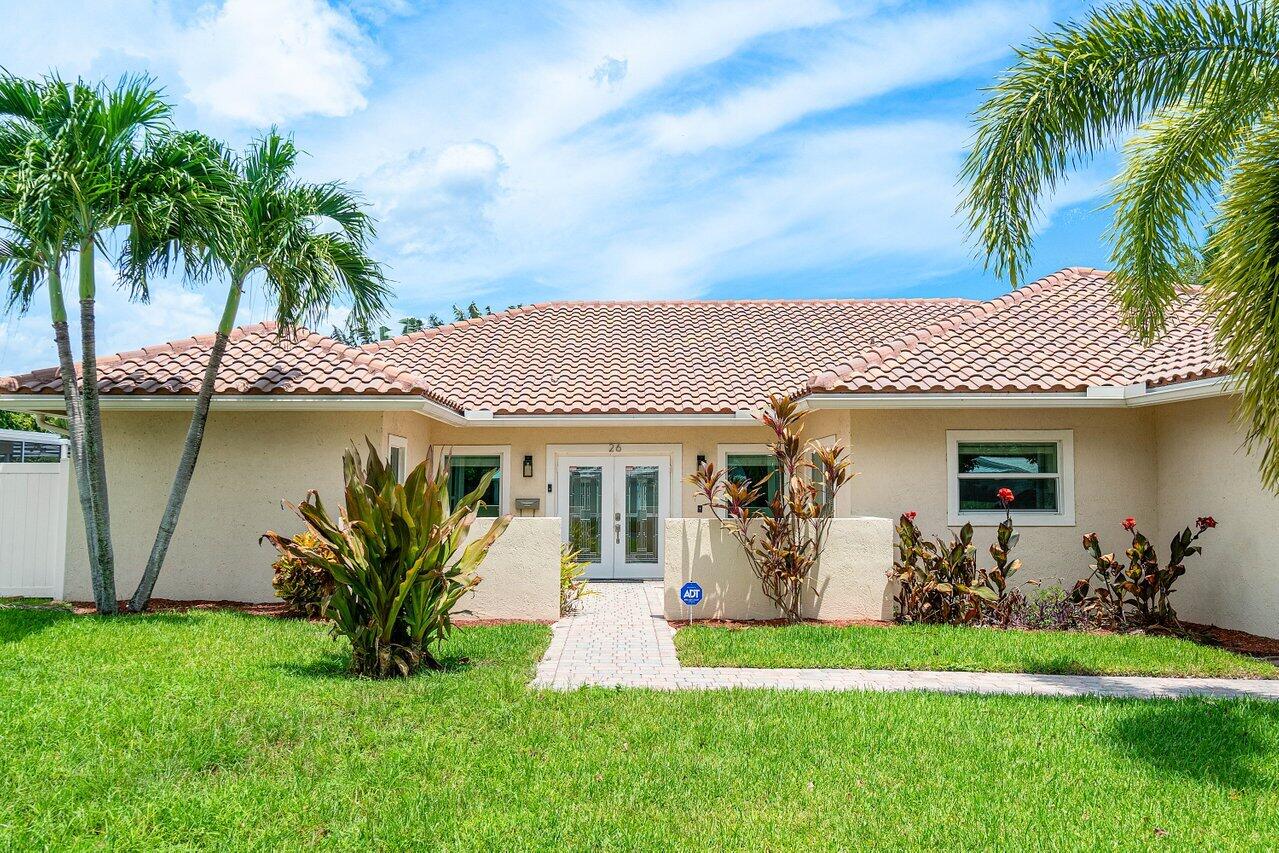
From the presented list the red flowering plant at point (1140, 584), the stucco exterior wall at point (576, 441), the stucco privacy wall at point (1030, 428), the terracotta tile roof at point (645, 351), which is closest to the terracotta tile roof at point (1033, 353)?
the stucco privacy wall at point (1030, 428)

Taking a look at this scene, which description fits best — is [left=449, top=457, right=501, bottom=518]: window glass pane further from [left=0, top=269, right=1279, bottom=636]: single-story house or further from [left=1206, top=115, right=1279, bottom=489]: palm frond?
[left=1206, top=115, right=1279, bottom=489]: palm frond

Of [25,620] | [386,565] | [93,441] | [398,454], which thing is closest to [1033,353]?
[398,454]

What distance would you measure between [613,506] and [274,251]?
8.67 m

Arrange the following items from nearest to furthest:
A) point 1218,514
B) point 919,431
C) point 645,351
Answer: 1. point 1218,514
2. point 919,431
3. point 645,351

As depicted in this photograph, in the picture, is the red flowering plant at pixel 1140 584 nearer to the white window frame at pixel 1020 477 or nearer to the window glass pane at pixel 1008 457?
the white window frame at pixel 1020 477

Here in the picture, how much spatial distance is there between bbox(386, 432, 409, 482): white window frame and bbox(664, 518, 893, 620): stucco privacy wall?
470cm

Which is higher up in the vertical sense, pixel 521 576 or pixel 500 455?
pixel 500 455

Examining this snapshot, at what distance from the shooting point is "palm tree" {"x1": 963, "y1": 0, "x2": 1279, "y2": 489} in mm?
7234

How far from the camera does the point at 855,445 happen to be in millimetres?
12922

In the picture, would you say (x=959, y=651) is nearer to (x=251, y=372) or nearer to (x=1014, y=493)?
(x=1014, y=493)

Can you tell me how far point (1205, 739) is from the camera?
6.31 metres

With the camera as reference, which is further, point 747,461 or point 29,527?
point 747,461

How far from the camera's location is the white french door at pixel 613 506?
682 inches

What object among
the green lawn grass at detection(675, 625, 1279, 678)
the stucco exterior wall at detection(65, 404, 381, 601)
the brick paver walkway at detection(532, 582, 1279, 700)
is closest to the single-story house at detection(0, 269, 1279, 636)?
the stucco exterior wall at detection(65, 404, 381, 601)
